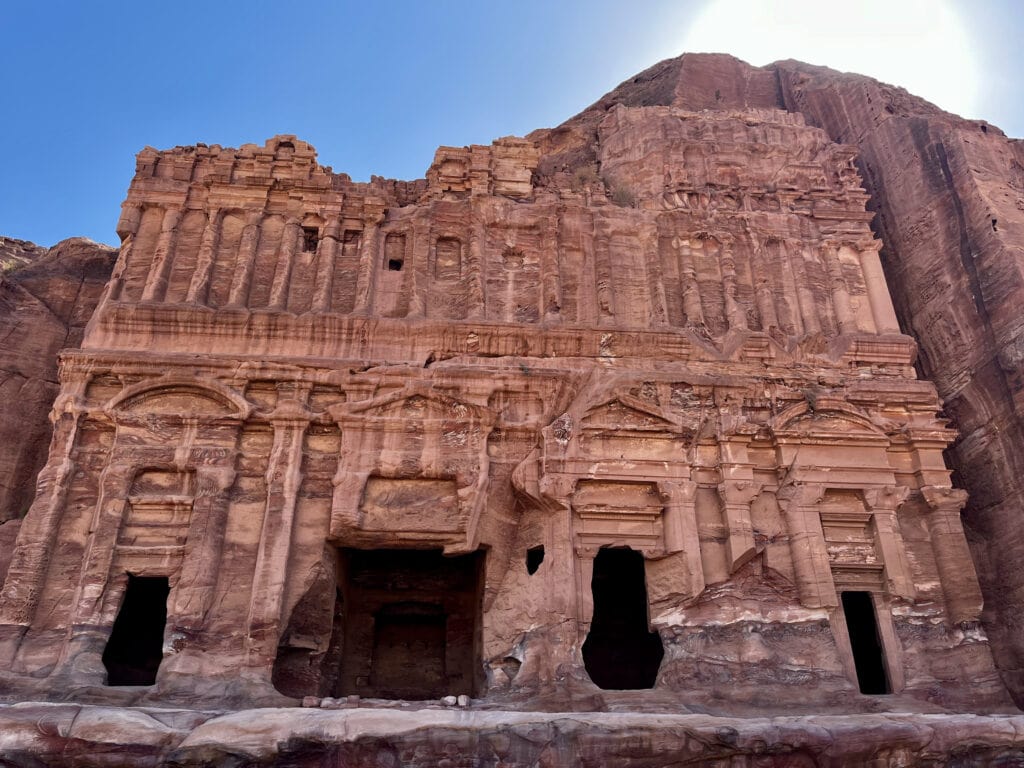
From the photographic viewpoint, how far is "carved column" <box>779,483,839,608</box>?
36.3ft

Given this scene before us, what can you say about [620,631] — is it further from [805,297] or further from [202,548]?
[202,548]

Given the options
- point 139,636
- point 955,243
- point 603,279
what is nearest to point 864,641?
point 603,279

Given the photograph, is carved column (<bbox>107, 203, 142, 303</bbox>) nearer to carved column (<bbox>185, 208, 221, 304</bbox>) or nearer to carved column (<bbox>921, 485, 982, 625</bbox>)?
carved column (<bbox>185, 208, 221, 304</bbox>)

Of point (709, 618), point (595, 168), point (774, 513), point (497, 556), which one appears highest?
point (595, 168)

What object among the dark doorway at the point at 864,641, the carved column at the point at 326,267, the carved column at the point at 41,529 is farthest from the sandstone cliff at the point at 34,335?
the dark doorway at the point at 864,641

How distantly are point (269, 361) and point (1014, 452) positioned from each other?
39.7 feet

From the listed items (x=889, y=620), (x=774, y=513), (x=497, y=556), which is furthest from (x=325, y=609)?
(x=889, y=620)

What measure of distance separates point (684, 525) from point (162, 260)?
953cm

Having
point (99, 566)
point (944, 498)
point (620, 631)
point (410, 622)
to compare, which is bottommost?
point (620, 631)

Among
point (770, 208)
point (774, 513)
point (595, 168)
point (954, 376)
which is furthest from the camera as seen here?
point (595, 168)

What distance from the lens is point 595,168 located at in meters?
17.6

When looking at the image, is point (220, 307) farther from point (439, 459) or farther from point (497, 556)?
point (497, 556)

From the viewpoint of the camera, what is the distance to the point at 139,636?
39.0 feet

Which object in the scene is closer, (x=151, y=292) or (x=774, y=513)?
(x=774, y=513)
